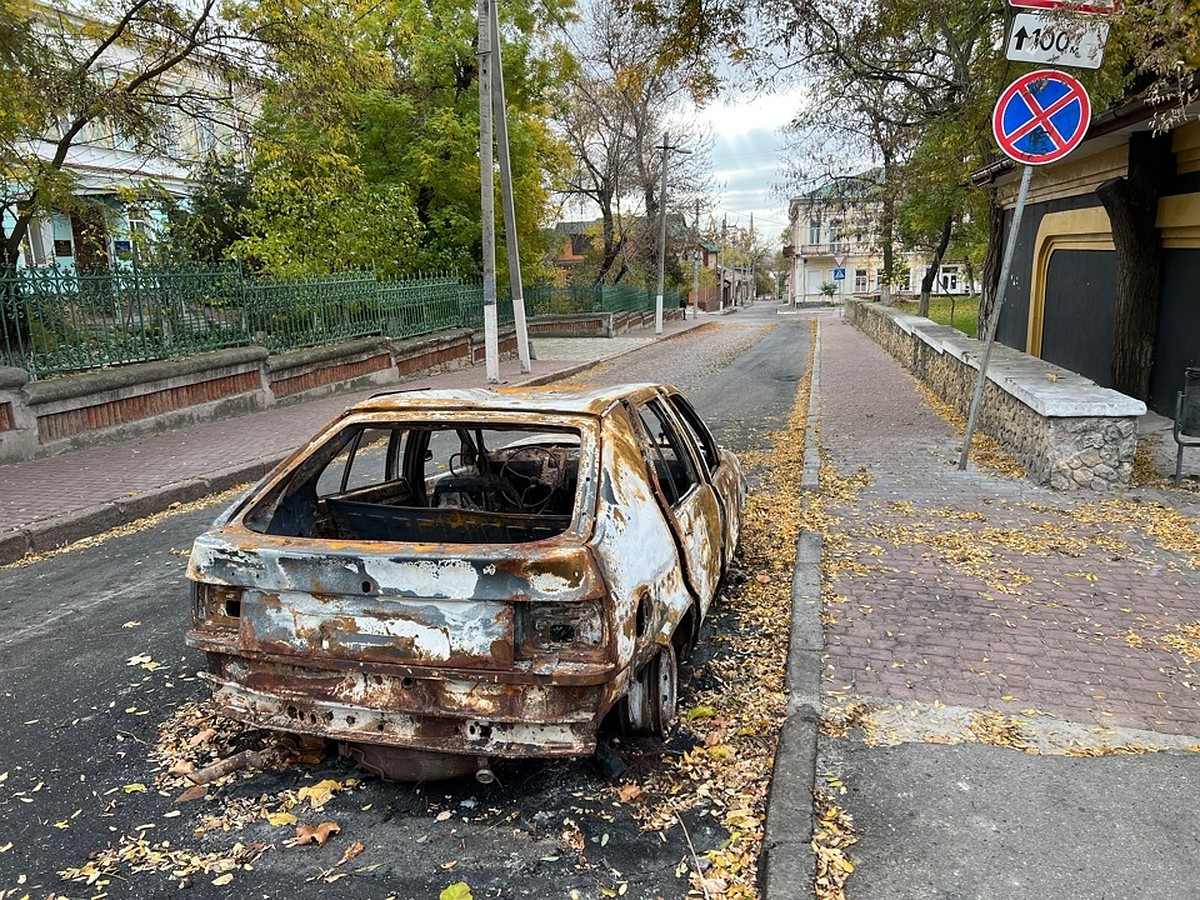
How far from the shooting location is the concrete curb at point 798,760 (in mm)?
2756

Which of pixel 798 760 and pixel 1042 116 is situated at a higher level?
pixel 1042 116

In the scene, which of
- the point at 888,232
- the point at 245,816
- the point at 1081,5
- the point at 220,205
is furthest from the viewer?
the point at 888,232

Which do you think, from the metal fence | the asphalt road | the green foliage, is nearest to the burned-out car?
the asphalt road

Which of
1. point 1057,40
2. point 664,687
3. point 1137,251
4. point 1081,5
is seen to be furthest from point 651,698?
point 1137,251

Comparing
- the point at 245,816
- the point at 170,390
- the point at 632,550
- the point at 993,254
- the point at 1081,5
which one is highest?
the point at 1081,5

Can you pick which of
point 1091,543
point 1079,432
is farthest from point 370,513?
point 1079,432

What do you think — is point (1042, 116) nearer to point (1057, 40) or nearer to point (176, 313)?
point (1057, 40)

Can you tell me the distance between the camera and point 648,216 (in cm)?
3944

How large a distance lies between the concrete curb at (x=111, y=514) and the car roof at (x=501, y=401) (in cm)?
446

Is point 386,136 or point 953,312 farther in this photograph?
point 953,312

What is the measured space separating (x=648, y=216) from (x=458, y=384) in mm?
25339

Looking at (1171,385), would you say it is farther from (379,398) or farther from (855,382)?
(379,398)

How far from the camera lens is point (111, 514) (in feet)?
24.5

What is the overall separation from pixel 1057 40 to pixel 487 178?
11656 millimetres
